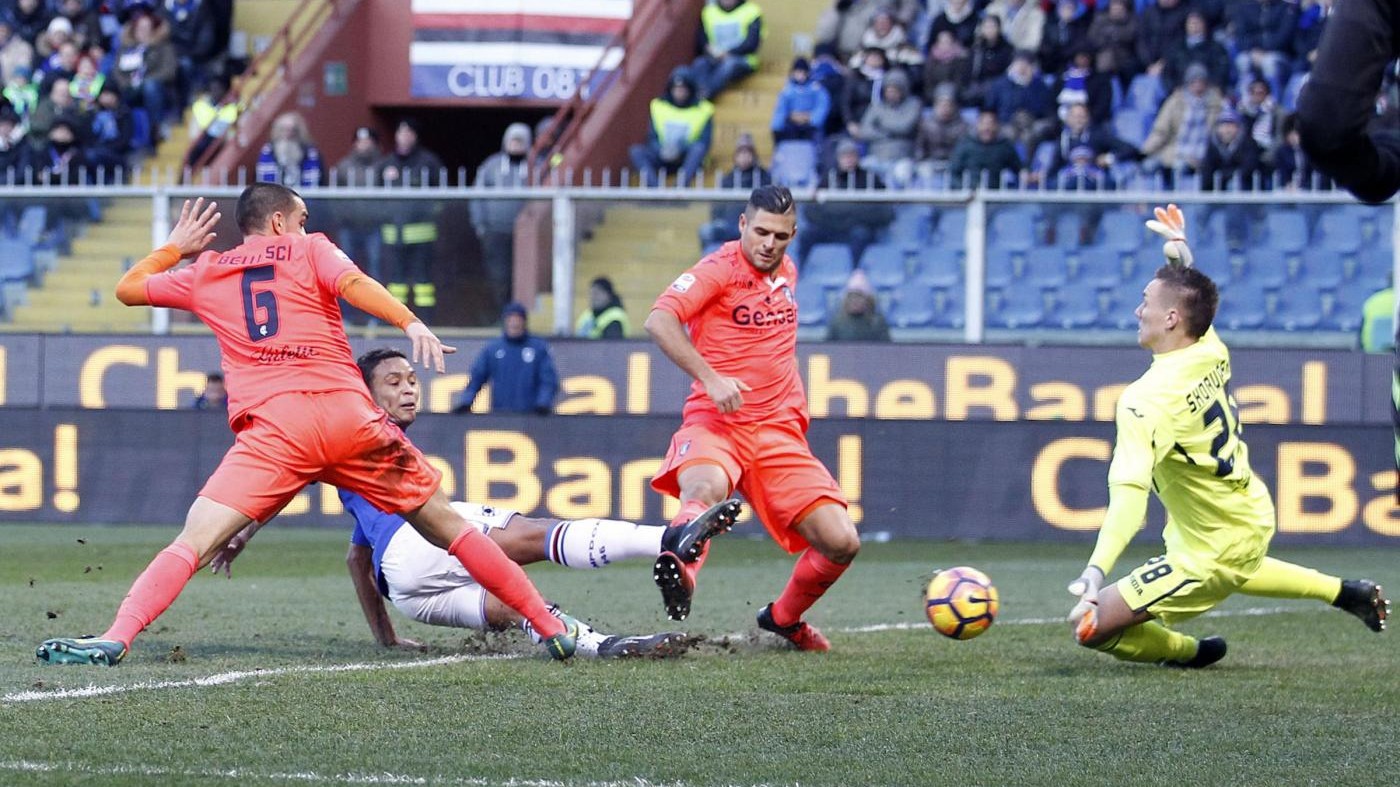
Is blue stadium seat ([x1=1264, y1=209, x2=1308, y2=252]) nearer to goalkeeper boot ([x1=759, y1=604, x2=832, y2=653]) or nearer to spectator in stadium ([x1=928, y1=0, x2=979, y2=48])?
spectator in stadium ([x1=928, y1=0, x2=979, y2=48])

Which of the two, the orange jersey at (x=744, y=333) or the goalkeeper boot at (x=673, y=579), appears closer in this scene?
the goalkeeper boot at (x=673, y=579)

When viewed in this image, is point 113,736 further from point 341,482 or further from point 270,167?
point 270,167

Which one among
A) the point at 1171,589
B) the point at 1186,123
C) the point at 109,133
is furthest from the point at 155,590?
the point at 109,133

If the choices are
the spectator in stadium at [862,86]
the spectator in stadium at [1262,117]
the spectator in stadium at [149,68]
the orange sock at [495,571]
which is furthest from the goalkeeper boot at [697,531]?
the spectator in stadium at [149,68]

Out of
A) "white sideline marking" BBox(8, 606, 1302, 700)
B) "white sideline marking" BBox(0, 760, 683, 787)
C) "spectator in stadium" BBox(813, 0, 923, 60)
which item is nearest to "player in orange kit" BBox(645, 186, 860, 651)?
"white sideline marking" BBox(8, 606, 1302, 700)

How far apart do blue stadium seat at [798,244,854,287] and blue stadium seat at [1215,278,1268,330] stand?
3.02m

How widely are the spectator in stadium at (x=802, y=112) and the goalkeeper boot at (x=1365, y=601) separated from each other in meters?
12.8

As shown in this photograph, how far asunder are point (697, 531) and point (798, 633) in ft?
3.89

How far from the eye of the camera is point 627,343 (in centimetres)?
1719

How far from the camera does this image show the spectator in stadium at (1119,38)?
19.8 m

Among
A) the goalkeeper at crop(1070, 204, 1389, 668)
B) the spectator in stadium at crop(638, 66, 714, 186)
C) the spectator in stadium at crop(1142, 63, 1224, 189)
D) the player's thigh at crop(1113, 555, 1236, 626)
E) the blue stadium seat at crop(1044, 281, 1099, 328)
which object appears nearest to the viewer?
the goalkeeper at crop(1070, 204, 1389, 668)

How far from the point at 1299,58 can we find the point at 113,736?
16.0 m

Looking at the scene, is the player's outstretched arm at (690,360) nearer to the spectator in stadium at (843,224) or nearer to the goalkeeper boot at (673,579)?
the goalkeeper boot at (673,579)

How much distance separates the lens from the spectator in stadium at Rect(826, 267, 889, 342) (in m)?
17.0
